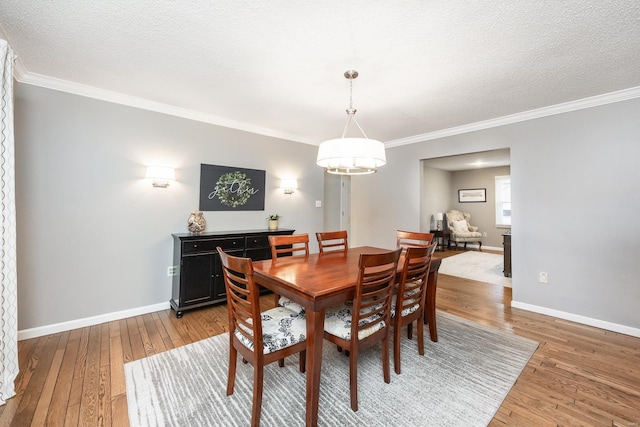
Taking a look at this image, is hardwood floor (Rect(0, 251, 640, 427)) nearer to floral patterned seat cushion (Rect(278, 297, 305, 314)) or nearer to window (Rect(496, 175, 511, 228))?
floral patterned seat cushion (Rect(278, 297, 305, 314))

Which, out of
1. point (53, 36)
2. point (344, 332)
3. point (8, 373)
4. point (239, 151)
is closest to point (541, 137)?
point (344, 332)

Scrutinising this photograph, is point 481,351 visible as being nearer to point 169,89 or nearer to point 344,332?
point 344,332

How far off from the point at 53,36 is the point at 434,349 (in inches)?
149

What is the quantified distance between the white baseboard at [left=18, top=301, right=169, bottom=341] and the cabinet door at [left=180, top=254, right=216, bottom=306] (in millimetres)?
436

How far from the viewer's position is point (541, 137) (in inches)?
120

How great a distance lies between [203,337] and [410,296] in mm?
1906

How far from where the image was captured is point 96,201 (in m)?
2.67

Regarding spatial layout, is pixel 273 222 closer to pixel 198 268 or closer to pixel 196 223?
pixel 196 223

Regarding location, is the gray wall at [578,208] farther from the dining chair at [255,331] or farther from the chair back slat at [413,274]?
the dining chair at [255,331]

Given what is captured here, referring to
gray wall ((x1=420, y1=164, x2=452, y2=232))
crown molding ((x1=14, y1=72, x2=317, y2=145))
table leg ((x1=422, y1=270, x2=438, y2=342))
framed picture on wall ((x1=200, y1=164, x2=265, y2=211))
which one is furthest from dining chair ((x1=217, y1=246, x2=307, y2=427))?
gray wall ((x1=420, y1=164, x2=452, y2=232))

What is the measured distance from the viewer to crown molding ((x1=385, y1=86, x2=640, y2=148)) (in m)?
2.57

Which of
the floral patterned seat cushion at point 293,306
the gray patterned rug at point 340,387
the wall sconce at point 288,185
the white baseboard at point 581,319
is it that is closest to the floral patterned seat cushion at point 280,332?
the floral patterned seat cushion at point 293,306

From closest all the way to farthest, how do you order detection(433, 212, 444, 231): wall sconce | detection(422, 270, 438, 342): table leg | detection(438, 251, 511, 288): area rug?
detection(422, 270, 438, 342): table leg
detection(438, 251, 511, 288): area rug
detection(433, 212, 444, 231): wall sconce

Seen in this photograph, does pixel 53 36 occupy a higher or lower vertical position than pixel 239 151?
higher
